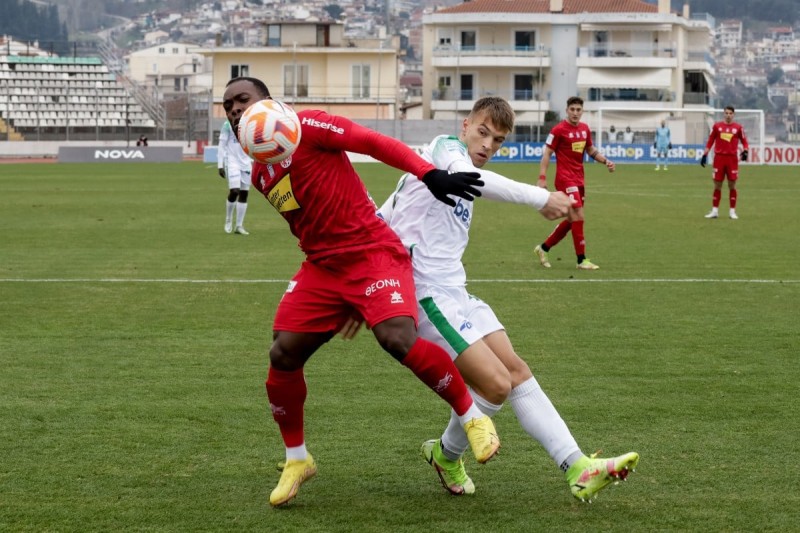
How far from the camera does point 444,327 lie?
19.2ft

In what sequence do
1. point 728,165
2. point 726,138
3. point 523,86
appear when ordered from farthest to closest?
point 523,86, point 728,165, point 726,138

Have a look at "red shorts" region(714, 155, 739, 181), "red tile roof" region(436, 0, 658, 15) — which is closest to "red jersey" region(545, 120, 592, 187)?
"red shorts" region(714, 155, 739, 181)

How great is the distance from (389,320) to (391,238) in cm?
50

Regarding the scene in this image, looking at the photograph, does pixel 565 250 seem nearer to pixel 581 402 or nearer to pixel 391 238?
pixel 581 402

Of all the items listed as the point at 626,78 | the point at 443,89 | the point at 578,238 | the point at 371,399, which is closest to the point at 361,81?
the point at 443,89

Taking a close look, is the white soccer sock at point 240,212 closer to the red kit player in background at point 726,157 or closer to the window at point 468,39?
the red kit player in background at point 726,157

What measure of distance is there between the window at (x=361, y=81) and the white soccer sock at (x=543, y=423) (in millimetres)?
89082

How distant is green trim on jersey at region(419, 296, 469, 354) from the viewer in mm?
5840

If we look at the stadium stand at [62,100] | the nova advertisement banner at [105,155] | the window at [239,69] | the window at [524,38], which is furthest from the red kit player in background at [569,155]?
the window at [524,38]

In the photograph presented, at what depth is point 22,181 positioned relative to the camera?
39.8m

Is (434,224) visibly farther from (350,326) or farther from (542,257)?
(542,257)

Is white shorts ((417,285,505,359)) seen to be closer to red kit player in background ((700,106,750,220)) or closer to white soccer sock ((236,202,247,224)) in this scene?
white soccer sock ((236,202,247,224))

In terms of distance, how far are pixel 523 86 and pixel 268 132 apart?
306ft

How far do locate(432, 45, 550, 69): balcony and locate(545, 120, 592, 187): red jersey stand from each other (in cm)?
7801
